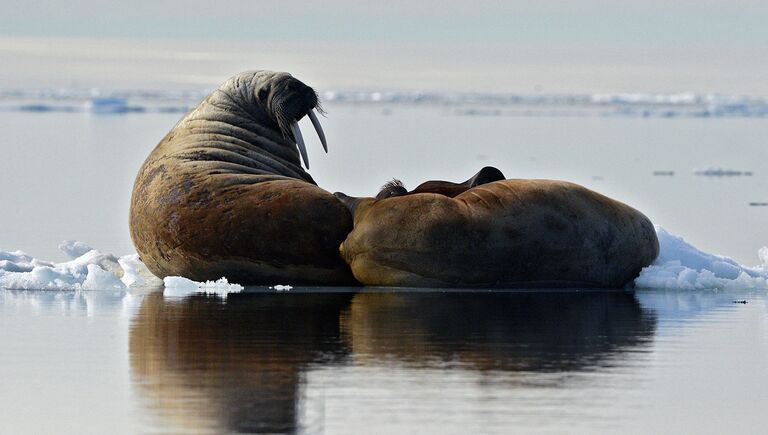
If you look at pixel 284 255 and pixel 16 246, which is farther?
pixel 16 246

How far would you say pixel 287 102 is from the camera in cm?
1324

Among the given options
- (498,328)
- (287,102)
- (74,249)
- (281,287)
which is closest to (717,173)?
(287,102)

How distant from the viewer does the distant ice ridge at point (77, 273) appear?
11.9 meters

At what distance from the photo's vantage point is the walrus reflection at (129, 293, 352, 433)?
7242mm

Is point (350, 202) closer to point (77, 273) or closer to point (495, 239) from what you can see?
point (495, 239)

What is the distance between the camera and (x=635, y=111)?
57406mm

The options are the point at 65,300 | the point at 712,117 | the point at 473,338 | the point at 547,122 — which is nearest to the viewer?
the point at 473,338

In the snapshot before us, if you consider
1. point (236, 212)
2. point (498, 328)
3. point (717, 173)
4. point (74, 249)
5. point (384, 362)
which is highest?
point (717, 173)

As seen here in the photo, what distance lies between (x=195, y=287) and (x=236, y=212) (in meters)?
0.65

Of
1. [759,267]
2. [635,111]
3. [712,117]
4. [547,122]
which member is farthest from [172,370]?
[635,111]

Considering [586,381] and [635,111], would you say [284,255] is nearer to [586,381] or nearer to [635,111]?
[586,381]

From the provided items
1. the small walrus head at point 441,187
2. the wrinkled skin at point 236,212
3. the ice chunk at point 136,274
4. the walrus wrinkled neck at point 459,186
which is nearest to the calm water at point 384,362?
the wrinkled skin at point 236,212

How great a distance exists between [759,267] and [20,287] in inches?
221

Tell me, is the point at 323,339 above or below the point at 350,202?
below
